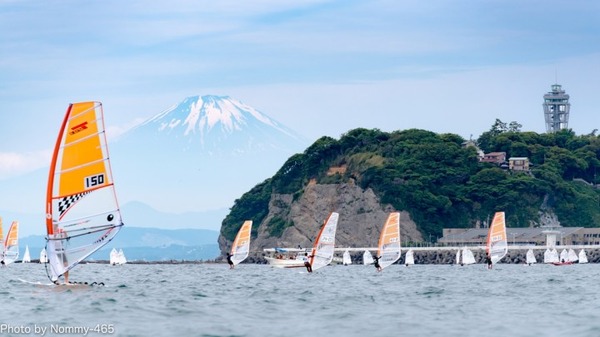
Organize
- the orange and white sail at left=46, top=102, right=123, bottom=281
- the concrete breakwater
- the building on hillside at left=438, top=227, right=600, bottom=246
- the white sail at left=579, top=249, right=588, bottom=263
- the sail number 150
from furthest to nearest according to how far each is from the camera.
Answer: the building on hillside at left=438, top=227, right=600, bottom=246, the concrete breakwater, the white sail at left=579, top=249, right=588, bottom=263, the sail number 150, the orange and white sail at left=46, top=102, right=123, bottom=281

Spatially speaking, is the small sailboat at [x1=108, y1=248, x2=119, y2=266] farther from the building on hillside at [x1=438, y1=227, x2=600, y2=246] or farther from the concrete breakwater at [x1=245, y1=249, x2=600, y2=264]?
the building on hillside at [x1=438, y1=227, x2=600, y2=246]

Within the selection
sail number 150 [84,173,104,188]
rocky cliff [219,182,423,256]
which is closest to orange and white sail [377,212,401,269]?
sail number 150 [84,173,104,188]

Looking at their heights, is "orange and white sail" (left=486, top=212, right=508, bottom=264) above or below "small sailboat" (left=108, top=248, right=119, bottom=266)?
above

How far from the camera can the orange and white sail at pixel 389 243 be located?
84.3 m

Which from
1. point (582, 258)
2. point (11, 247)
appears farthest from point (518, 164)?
point (11, 247)

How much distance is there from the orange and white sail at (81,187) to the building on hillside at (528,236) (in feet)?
431

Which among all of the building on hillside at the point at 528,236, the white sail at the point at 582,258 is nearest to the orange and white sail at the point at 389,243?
the white sail at the point at 582,258

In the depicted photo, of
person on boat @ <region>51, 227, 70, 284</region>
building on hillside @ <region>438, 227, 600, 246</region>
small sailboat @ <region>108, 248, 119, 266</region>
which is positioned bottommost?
person on boat @ <region>51, 227, 70, 284</region>

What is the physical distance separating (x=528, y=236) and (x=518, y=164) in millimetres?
27658

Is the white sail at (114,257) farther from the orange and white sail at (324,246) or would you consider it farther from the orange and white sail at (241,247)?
the orange and white sail at (324,246)

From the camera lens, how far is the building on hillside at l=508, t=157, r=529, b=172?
19638cm

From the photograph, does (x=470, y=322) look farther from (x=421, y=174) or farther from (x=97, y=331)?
(x=421, y=174)

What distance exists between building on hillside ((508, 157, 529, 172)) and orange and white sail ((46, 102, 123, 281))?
160 m

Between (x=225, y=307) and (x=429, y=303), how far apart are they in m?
7.39
